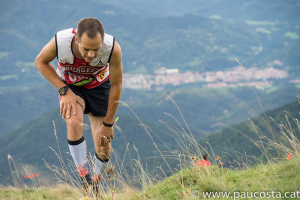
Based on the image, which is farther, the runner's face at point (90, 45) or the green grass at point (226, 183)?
the runner's face at point (90, 45)

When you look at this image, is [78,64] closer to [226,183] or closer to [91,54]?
[91,54]

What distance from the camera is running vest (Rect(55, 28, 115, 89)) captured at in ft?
10.7

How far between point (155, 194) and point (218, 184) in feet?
2.72

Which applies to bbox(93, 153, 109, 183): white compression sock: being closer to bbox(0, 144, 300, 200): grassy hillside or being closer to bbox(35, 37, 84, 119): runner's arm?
bbox(0, 144, 300, 200): grassy hillside

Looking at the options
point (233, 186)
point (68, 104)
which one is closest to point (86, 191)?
point (68, 104)

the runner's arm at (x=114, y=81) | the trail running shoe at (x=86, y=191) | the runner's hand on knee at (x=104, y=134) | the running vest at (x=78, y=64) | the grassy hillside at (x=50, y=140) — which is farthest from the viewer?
the grassy hillside at (x=50, y=140)

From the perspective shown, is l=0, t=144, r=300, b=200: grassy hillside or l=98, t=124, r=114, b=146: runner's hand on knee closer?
l=0, t=144, r=300, b=200: grassy hillside

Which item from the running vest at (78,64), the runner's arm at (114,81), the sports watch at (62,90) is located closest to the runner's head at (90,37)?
the running vest at (78,64)

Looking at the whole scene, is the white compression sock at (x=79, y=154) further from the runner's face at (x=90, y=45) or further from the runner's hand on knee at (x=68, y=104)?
the runner's face at (x=90, y=45)

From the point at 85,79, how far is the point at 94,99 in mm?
308

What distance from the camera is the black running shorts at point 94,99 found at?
380 centimetres

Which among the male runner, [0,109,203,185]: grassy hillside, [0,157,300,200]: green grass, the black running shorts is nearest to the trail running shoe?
the male runner

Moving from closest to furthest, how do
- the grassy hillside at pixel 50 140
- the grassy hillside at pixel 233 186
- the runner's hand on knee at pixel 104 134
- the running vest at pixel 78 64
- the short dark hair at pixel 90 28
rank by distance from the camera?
the grassy hillside at pixel 233 186 → the short dark hair at pixel 90 28 → the running vest at pixel 78 64 → the runner's hand on knee at pixel 104 134 → the grassy hillside at pixel 50 140

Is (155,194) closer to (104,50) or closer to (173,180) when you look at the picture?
(173,180)
